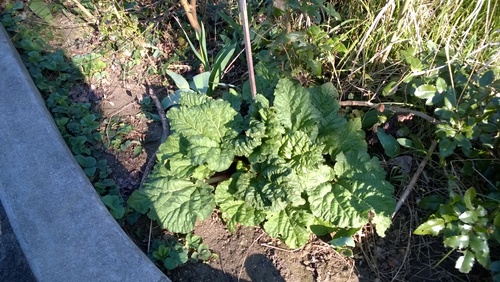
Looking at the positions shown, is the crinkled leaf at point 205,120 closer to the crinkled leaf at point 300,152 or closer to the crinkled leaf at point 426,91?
the crinkled leaf at point 300,152

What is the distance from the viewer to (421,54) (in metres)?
2.31

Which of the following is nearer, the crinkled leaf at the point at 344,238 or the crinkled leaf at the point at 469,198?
the crinkled leaf at the point at 469,198

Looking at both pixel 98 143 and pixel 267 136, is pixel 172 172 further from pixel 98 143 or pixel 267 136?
pixel 98 143

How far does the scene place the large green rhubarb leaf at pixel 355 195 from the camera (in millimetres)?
1919

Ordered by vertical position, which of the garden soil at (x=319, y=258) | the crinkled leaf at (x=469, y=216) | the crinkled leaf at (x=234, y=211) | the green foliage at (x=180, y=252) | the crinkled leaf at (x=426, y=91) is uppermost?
the crinkled leaf at (x=426, y=91)

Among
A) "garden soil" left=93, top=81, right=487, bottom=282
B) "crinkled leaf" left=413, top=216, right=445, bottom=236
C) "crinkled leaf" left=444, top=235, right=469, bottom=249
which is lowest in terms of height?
"garden soil" left=93, top=81, right=487, bottom=282

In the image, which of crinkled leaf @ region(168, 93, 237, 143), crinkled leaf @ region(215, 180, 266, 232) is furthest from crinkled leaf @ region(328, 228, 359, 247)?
crinkled leaf @ region(168, 93, 237, 143)

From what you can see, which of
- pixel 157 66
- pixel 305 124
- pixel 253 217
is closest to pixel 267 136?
pixel 305 124

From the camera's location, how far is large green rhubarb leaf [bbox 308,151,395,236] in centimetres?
192

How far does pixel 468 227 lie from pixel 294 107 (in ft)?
2.93

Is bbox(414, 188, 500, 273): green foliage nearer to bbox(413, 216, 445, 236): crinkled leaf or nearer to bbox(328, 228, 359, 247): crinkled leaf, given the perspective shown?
bbox(413, 216, 445, 236): crinkled leaf

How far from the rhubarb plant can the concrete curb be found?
21cm

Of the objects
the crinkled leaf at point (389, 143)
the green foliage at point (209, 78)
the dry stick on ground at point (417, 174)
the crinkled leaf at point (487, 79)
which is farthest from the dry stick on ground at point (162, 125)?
the crinkled leaf at point (487, 79)

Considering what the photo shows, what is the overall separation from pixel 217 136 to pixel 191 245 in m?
0.52
